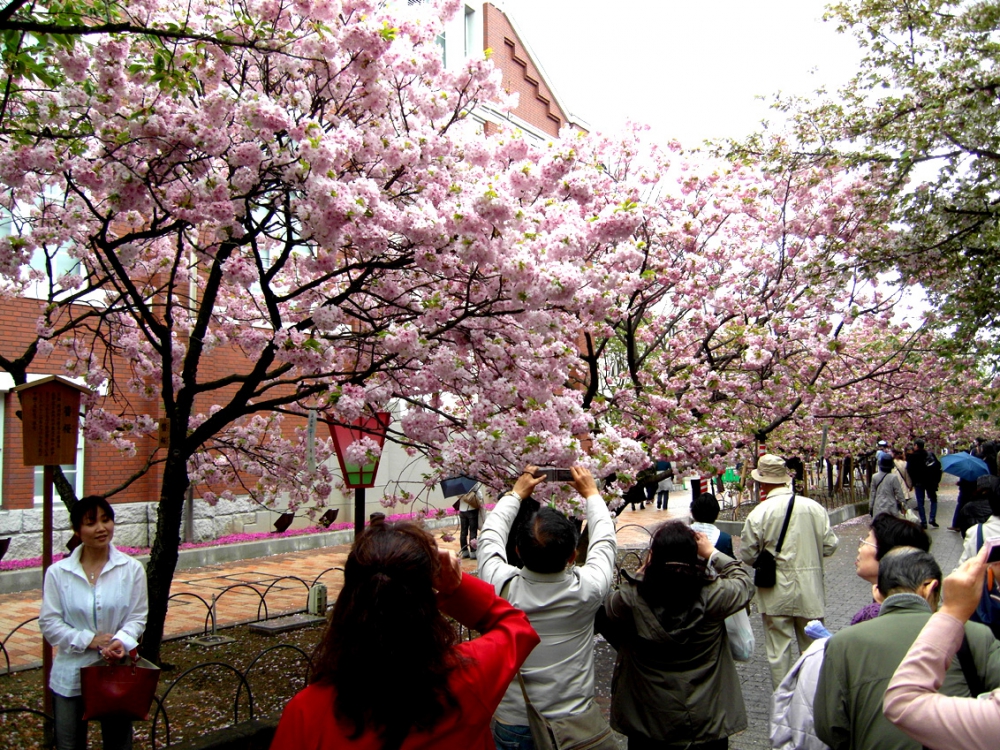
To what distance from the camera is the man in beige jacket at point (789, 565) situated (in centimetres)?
616

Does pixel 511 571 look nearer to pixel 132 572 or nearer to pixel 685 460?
pixel 132 572

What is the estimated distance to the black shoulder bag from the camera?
6238 millimetres

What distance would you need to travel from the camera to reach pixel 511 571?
11.3 feet

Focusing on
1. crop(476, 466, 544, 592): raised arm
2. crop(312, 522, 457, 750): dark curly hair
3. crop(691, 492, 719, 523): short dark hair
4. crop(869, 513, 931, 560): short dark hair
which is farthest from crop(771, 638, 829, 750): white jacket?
crop(691, 492, 719, 523): short dark hair

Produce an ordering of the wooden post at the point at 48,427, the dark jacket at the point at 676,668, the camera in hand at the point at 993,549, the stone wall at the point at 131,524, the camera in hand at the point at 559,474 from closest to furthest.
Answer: the camera in hand at the point at 993,549 → the dark jacket at the point at 676,668 → the camera in hand at the point at 559,474 → the wooden post at the point at 48,427 → the stone wall at the point at 131,524

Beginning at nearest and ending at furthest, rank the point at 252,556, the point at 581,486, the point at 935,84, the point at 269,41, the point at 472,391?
the point at 581,486 → the point at 269,41 → the point at 472,391 → the point at 935,84 → the point at 252,556

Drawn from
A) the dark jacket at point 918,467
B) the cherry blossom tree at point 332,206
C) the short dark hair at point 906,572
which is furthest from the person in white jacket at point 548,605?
the dark jacket at point 918,467

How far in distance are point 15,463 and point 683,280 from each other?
427 inches

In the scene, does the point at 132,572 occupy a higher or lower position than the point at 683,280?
lower

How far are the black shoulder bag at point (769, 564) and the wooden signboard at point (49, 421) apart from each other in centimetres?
522

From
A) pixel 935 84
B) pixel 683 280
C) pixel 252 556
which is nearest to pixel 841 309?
pixel 683 280

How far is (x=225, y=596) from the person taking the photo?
38.0ft

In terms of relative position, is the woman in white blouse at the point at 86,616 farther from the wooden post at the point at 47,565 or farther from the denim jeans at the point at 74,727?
the wooden post at the point at 47,565

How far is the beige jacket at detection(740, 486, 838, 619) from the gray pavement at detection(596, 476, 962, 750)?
36.9 inches
